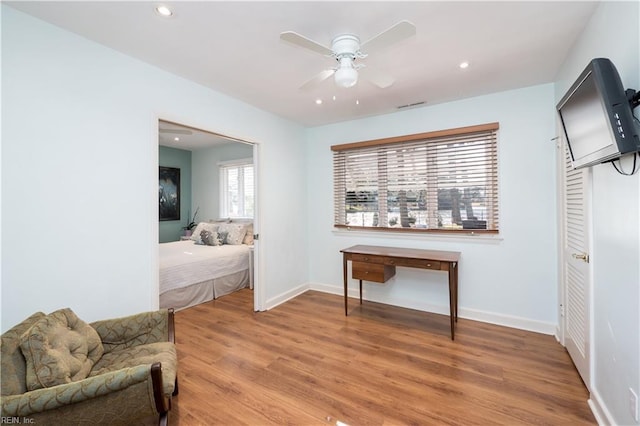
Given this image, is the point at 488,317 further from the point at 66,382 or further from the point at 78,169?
the point at 78,169

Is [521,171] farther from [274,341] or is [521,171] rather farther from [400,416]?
[274,341]

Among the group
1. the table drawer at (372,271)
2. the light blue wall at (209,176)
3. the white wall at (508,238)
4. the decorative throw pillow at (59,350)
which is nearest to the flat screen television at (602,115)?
the white wall at (508,238)

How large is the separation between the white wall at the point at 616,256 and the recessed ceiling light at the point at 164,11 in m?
2.50

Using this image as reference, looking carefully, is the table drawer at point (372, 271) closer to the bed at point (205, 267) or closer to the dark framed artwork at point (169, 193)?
the bed at point (205, 267)

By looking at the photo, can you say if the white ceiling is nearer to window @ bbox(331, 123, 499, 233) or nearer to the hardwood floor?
window @ bbox(331, 123, 499, 233)

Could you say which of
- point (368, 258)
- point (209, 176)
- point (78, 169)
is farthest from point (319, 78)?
point (209, 176)

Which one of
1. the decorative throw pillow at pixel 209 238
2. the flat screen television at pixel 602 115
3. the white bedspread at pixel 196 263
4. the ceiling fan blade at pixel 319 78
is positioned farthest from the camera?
the decorative throw pillow at pixel 209 238

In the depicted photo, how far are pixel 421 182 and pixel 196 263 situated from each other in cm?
324

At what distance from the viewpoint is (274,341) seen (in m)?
2.80

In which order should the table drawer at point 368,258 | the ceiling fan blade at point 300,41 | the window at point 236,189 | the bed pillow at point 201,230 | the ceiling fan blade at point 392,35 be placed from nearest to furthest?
1. the ceiling fan blade at point 392,35
2. the ceiling fan blade at point 300,41
3. the table drawer at point 368,258
4. the bed pillow at point 201,230
5. the window at point 236,189

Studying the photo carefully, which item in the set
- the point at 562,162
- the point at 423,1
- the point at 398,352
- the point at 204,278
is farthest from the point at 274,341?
the point at 562,162

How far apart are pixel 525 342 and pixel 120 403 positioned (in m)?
3.27

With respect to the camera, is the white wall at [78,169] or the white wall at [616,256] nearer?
the white wall at [616,256]

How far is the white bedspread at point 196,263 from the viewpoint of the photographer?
11.9ft
